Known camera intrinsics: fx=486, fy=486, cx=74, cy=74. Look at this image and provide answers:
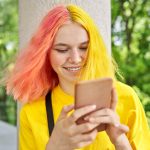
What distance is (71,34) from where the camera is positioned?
2279 millimetres

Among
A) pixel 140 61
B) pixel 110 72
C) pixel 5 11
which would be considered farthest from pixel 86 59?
pixel 5 11

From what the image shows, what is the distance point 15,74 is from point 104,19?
85 centimetres

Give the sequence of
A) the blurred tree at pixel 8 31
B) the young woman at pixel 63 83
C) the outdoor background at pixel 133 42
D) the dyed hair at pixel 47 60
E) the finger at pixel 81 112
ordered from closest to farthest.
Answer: the finger at pixel 81 112
the young woman at pixel 63 83
the dyed hair at pixel 47 60
the outdoor background at pixel 133 42
the blurred tree at pixel 8 31

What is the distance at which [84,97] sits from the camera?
6.49ft

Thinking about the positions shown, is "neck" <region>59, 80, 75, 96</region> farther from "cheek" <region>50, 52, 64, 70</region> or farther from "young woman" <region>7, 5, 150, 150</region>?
"cheek" <region>50, 52, 64, 70</region>

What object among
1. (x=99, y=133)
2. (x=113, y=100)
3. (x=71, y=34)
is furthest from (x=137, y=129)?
(x=71, y=34)

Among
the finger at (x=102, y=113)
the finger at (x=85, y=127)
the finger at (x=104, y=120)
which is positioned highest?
the finger at (x=102, y=113)

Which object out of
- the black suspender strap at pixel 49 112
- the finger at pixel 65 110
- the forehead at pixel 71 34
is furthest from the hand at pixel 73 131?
the forehead at pixel 71 34

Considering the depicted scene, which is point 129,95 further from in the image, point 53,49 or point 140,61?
point 140,61

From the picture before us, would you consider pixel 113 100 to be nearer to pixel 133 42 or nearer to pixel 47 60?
pixel 47 60

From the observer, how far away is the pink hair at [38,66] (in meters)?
2.34

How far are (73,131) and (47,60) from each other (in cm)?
59

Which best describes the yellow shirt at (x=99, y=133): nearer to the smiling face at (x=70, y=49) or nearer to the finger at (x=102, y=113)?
the smiling face at (x=70, y=49)

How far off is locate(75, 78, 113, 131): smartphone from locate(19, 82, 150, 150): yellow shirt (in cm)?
36
